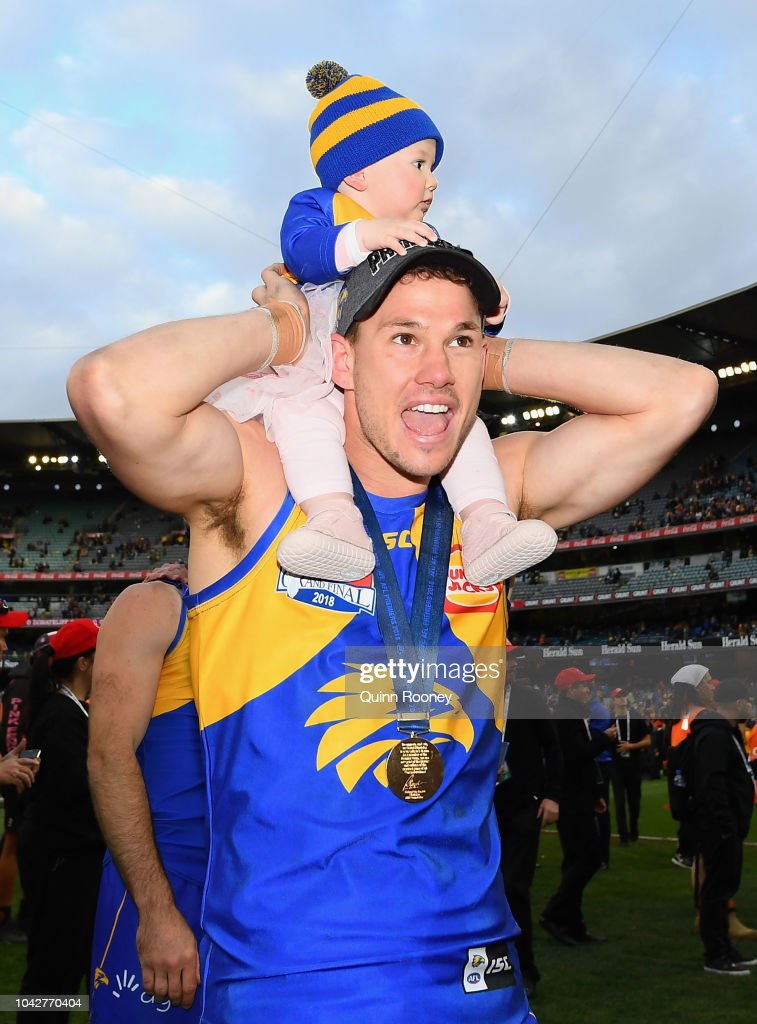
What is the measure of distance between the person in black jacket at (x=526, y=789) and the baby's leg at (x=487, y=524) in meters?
3.99

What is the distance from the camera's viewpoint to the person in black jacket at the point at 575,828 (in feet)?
24.0

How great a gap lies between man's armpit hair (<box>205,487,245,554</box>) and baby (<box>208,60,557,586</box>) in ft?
0.44

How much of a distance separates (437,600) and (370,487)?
332 millimetres

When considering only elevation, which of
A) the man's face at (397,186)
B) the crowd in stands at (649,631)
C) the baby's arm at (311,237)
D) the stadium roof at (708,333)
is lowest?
the baby's arm at (311,237)

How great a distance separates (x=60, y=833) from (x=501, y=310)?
315 cm

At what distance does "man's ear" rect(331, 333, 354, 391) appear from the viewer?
221cm

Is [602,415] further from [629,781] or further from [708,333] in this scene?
[708,333]

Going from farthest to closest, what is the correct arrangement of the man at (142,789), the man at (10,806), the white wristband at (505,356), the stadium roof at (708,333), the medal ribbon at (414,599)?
the stadium roof at (708,333) < the man at (10,806) < the man at (142,789) < the white wristband at (505,356) < the medal ribbon at (414,599)

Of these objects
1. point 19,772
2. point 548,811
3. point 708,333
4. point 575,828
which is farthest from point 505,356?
point 708,333

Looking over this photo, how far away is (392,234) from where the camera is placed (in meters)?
2.13

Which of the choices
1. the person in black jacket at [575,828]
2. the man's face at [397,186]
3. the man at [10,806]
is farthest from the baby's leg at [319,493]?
the person in black jacket at [575,828]

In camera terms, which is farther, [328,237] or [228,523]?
[328,237]

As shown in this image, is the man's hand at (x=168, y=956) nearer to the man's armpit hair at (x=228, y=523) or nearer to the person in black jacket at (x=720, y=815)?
the man's armpit hair at (x=228, y=523)

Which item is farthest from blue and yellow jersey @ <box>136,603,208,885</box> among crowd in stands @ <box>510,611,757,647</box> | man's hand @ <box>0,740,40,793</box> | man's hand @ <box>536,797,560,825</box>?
crowd in stands @ <box>510,611,757,647</box>
